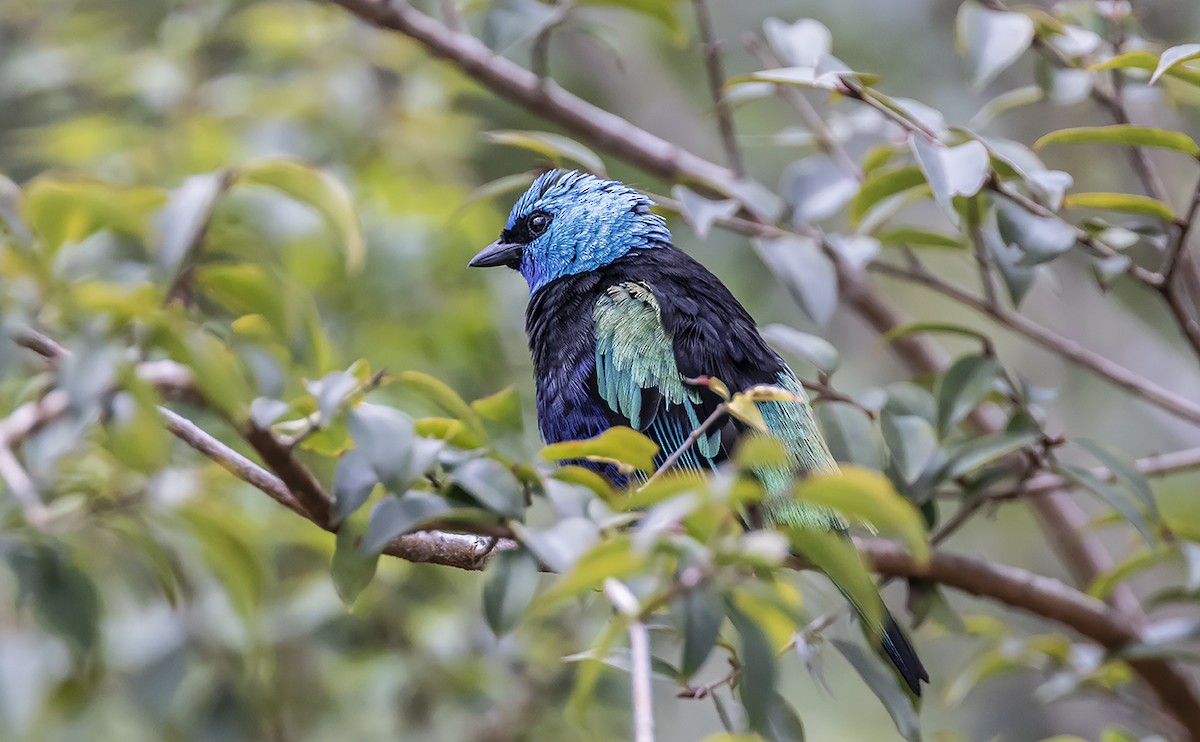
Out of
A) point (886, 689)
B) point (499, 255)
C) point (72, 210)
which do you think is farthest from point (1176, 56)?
point (499, 255)

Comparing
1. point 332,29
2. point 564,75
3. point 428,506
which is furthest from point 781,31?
point 564,75

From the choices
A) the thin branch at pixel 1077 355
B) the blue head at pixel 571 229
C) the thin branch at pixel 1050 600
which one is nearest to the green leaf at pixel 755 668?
the thin branch at pixel 1050 600

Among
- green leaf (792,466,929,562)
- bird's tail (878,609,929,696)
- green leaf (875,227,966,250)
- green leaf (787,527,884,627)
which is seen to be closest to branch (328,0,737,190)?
green leaf (875,227,966,250)

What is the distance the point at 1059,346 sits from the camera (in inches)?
110

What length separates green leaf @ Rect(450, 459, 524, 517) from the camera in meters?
1.60

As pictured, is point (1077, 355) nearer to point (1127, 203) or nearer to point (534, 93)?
point (1127, 203)

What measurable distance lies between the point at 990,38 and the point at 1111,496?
3.09 ft

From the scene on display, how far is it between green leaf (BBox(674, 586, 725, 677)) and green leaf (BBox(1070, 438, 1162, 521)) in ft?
4.24

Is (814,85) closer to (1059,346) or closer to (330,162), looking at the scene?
(1059,346)

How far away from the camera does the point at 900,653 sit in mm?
2383

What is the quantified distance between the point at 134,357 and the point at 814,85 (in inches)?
47.5

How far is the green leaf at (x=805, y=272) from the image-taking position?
2523 millimetres

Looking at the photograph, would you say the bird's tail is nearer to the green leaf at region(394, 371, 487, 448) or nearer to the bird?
the bird

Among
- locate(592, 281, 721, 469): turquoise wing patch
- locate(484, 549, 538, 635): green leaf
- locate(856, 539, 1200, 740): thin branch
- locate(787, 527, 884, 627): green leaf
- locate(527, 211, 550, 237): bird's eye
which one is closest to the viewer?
locate(787, 527, 884, 627): green leaf
